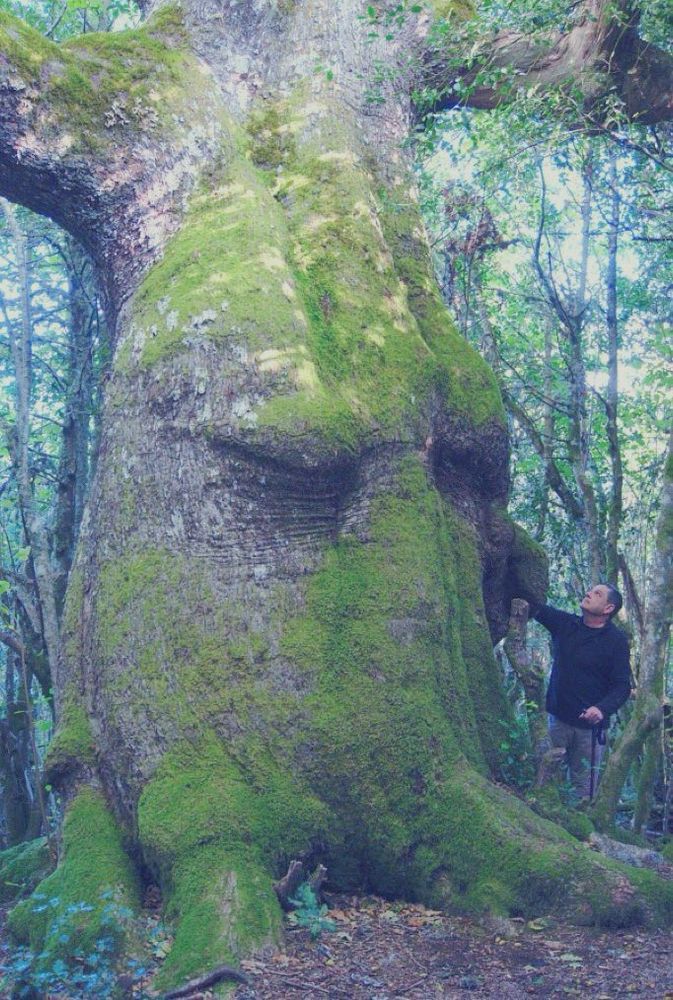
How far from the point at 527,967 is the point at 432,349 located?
4.18 metres

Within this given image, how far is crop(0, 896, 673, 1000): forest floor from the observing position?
4414mm

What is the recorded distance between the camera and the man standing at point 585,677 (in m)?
7.07

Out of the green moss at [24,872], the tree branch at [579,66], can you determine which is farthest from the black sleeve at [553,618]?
the green moss at [24,872]

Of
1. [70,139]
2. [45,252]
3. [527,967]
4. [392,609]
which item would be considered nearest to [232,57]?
[70,139]

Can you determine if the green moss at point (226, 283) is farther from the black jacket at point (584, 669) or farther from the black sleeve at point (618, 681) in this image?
the black sleeve at point (618, 681)

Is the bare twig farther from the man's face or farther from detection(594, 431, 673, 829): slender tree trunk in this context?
the man's face

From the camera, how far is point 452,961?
473cm

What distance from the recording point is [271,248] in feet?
20.6

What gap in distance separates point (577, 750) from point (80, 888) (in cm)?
407

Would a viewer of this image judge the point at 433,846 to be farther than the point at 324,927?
Yes

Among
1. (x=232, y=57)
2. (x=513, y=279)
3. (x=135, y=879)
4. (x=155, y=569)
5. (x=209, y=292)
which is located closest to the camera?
(x=135, y=879)

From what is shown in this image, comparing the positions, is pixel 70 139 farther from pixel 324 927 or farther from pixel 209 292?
pixel 324 927

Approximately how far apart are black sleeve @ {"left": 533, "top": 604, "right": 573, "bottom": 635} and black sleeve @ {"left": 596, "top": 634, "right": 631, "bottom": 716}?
44 cm

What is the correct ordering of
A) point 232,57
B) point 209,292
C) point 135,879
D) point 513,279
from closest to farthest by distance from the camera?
1. point 135,879
2. point 209,292
3. point 232,57
4. point 513,279
